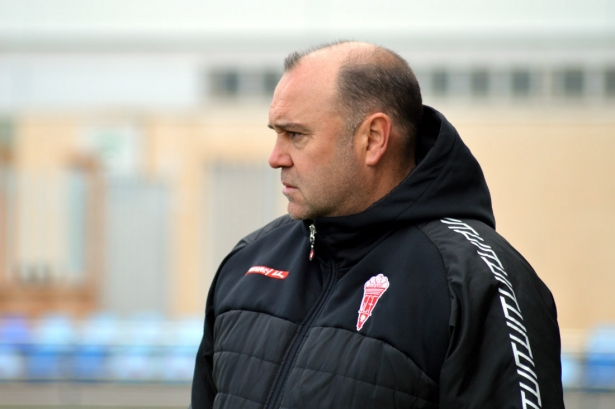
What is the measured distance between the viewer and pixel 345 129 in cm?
202

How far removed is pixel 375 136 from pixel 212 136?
20.4 m

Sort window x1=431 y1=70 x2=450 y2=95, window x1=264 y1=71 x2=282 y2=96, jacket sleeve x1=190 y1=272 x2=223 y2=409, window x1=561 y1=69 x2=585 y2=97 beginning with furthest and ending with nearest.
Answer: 1. window x1=264 y1=71 x2=282 y2=96
2. window x1=431 y1=70 x2=450 y2=95
3. window x1=561 y1=69 x2=585 y2=97
4. jacket sleeve x1=190 y1=272 x2=223 y2=409

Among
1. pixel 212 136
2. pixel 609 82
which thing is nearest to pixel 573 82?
pixel 609 82

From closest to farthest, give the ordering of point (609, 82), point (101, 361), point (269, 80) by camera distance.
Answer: point (101, 361), point (609, 82), point (269, 80)

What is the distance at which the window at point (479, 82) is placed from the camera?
2216 cm

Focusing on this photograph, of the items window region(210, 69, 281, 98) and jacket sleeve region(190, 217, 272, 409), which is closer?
jacket sleeve region(190, 217, 272, 409)

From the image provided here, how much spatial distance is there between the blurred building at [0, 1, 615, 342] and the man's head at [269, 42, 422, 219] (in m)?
16.4

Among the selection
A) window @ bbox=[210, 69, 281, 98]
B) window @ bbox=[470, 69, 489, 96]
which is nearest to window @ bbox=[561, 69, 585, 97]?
window @ bbox=[470, 69, 489, 96]

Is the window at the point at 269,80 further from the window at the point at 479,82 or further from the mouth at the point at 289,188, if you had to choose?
the mouth at the point at 289,188

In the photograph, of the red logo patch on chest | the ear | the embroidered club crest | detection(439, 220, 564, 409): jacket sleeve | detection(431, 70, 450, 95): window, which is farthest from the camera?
detection(431, 70, 450, 95): window

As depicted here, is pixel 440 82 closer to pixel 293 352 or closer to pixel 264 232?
pixel 264 232

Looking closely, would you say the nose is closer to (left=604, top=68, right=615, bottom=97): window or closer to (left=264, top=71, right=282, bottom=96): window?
(left=264, top=71, right=282, bottom=96): window

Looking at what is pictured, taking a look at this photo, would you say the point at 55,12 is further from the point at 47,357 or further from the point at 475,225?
the point at 475,225

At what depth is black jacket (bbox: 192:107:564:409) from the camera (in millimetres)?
1744
